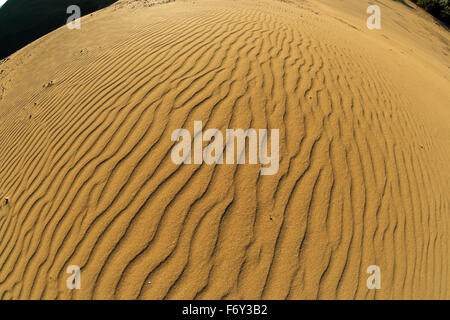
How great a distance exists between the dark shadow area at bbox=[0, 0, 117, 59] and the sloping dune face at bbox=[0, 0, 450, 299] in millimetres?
12551

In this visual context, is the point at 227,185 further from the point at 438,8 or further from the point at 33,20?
the point at 33,20

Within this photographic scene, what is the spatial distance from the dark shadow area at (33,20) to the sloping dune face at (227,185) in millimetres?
12551

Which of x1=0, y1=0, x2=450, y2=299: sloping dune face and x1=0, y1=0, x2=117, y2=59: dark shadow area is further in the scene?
x1=0, y1=0, x2=117, y2=59: dark shadow area

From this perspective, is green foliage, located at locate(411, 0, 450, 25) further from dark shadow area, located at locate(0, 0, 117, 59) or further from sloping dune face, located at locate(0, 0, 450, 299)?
dark shadow area, located at locate(0, 0, 117, 59)

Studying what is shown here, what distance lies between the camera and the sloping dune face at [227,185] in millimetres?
2041

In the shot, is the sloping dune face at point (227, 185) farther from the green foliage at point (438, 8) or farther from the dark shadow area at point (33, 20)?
the green foliage at point (438, 8)

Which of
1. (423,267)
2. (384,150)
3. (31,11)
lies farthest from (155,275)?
(31,11)

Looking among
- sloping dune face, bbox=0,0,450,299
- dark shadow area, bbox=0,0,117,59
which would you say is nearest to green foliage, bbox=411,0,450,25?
sloping dune face, bbox=0,0,450,299

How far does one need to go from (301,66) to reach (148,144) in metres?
2.66

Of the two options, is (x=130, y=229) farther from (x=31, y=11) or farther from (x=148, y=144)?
(x=31, y=11)

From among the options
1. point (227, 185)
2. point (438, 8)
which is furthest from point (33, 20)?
point (438, 8)

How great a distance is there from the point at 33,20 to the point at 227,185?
2013 cm

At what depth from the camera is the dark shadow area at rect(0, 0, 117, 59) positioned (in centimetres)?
1313

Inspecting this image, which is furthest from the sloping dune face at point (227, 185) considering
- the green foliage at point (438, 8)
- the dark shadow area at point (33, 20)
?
the green foliage at point (438, 8)
